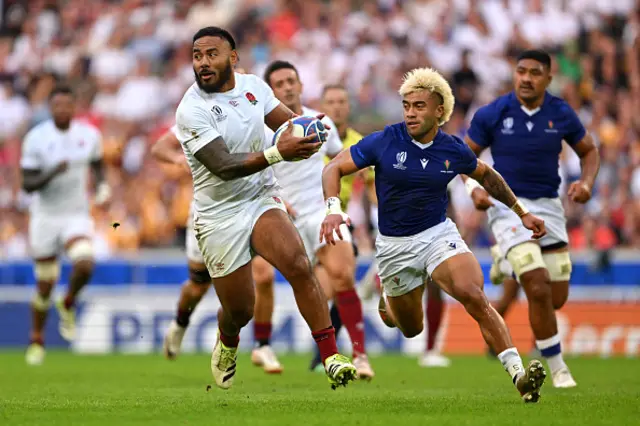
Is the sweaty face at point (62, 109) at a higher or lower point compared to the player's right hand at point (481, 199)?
higher

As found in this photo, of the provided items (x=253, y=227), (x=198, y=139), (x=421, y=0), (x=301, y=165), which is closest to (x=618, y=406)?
(x=253, y=227)

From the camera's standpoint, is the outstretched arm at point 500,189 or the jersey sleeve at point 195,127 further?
the outstretched arm at point 500,189

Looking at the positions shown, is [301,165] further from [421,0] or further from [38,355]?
[421,0]

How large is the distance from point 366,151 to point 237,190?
1.09 m

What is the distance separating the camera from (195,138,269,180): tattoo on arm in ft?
29.2

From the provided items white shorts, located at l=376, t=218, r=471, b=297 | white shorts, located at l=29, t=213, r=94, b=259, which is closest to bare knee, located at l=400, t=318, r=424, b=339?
white shorts, located at l=376, t=218, r=471, b=297

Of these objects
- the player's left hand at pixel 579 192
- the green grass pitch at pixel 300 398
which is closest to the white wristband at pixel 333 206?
the green grass pitch at pixel 300 398

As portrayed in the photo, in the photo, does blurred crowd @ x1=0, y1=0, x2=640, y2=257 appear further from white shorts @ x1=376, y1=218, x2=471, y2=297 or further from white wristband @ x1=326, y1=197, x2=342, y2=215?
white wristband @ x1=326, y1=197, x2=342, y2=215

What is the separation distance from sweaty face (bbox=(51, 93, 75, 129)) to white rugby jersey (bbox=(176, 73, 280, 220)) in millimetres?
6929

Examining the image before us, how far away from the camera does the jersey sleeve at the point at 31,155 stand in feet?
52.2

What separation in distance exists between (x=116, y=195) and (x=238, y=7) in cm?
596

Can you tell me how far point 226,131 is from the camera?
9391 mm

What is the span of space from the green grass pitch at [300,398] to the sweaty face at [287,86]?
9.76ft

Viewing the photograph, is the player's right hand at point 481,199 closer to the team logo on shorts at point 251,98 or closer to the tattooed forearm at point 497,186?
the tattooed forearm at point 497,186
